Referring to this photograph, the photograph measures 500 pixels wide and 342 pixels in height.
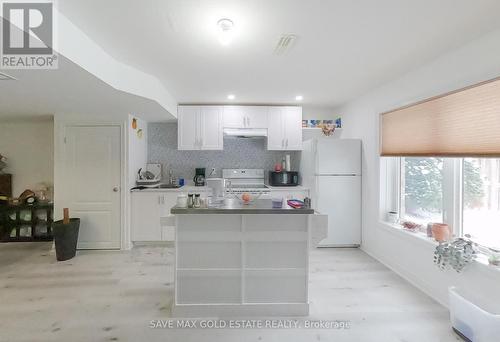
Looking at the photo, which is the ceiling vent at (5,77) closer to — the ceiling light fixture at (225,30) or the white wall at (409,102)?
the ceiling light fixture at (225,30)

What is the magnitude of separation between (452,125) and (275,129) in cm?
255

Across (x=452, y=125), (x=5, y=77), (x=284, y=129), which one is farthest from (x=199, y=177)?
(x=452, y=125)

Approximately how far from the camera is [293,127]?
454 centimetres

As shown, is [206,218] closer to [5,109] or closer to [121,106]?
[121,106]

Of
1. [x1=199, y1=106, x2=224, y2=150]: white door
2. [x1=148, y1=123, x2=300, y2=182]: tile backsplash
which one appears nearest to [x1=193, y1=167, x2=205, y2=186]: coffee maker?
[x1=148, y1=123, x2=300, y2=182]: tile backsplash

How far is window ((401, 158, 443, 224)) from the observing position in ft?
9.04

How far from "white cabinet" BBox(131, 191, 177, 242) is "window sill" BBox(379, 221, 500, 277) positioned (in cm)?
308

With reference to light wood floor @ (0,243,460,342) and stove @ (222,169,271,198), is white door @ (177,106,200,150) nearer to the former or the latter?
stove @ (222,169,271,198)

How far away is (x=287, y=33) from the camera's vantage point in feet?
6.69

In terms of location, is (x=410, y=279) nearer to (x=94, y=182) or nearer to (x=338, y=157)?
(x=338, y=157)

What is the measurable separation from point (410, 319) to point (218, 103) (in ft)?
12.3

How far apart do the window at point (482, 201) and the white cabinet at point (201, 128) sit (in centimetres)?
329

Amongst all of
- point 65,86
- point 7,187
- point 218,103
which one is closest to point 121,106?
point 65,86

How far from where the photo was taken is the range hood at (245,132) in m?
4.41
